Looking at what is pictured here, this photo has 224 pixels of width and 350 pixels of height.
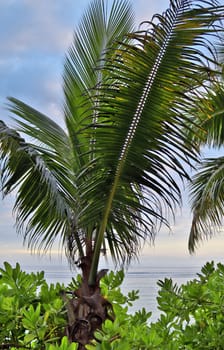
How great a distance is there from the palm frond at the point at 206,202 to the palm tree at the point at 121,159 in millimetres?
2763

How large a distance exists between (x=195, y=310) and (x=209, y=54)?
131cm

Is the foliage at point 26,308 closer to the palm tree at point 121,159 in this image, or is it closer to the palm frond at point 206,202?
the palm tree at point 121,159

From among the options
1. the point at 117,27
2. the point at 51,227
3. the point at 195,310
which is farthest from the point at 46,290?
the point at 117,27

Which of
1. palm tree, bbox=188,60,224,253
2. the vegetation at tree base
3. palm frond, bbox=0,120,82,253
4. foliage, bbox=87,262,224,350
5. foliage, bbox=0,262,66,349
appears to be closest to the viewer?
the vegetation at tree base

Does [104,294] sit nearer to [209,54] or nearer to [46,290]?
[46,290]

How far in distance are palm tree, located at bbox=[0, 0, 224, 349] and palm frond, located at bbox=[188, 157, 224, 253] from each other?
2.76 meters

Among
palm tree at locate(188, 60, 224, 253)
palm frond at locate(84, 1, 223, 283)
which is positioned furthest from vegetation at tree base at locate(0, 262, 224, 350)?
palm tree at locate(188, 60, 224, 253)

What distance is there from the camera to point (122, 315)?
7.22 feet

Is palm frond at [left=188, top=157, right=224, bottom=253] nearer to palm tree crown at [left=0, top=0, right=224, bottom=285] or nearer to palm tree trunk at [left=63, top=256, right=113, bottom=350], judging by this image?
palm tree crown at [left=0, top=0, right=224, bottom=285]

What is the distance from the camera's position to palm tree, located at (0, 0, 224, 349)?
215cm

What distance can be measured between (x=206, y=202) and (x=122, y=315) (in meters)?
3.53

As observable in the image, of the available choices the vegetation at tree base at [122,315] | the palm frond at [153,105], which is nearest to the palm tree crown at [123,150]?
the palm frond at [153,105]

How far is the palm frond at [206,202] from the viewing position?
17.6 ft

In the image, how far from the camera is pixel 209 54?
2.23 meters
